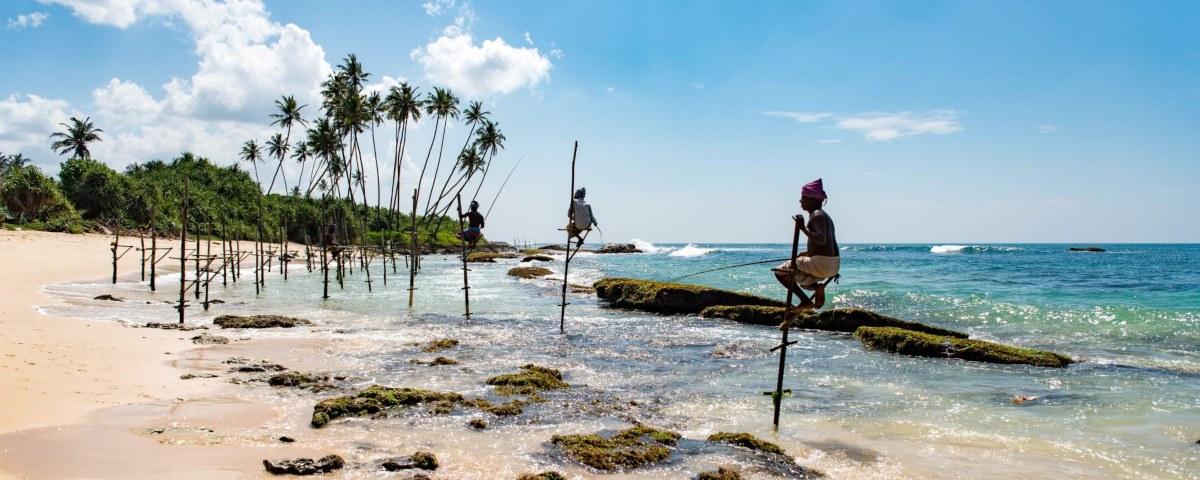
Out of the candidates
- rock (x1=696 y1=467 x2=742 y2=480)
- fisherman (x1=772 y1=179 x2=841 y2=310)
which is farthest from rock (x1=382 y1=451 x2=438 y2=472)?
fisherman (x1=772 y1=179 x2=841 y2=310)

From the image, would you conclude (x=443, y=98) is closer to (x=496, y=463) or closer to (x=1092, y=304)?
(x=1092, y=304)

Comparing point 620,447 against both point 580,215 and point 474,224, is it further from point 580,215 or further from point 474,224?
point 474,224

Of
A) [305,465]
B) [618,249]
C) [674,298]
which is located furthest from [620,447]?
[618,249]

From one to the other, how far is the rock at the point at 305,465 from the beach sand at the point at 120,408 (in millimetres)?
111

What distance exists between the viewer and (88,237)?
41344 mm

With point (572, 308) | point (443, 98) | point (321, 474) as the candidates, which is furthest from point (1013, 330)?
point (443, 98)

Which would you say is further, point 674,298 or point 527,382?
point 674,298

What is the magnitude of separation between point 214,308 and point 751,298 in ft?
54.6

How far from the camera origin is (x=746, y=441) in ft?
24.7

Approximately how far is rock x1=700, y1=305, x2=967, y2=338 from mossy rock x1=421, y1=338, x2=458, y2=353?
7.68m

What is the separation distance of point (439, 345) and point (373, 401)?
568 cm

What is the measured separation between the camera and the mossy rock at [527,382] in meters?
9.97

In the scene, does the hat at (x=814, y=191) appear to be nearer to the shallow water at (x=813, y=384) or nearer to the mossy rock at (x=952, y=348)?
the shallow water at (x=813, y=384)

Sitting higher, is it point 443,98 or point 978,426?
point 443,98
